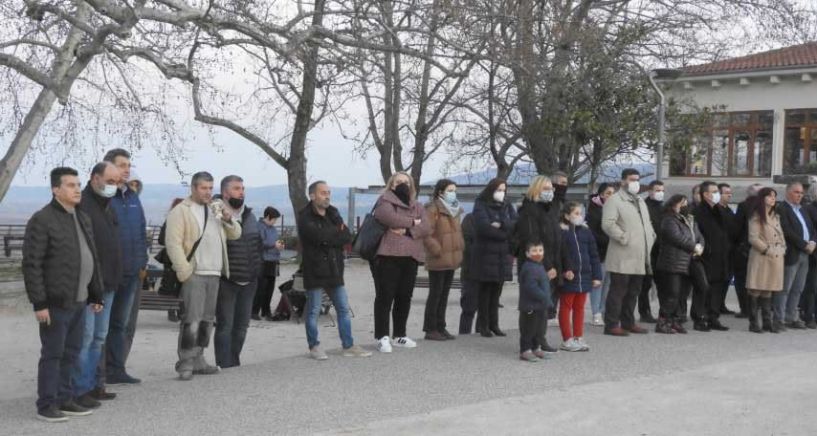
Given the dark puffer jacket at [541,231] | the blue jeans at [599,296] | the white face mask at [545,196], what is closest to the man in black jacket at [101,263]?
the dark puffer jacket at [541,231]

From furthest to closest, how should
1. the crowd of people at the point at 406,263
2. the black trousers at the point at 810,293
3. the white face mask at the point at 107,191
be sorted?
the black trousers at the point at 810,293, the white face mask at the point at 107,191, the crowd of people at the point at 406,263

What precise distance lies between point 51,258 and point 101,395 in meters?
1.31

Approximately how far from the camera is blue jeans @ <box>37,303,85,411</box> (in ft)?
22.5

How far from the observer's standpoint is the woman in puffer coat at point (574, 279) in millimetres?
10477

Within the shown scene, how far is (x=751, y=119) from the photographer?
30.4 metres

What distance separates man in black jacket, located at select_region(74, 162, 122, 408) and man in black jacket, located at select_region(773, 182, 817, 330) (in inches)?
334

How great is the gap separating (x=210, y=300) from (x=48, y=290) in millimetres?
1880

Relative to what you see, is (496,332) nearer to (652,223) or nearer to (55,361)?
(652,223)

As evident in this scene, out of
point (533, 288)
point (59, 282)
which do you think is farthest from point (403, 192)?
point (59, 282)

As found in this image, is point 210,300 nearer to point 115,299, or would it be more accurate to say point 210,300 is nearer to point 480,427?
point 115,299

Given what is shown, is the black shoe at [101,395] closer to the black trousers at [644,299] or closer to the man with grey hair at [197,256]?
the man with grey hair at [197,256]

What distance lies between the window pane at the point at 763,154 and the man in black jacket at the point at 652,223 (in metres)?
18.3

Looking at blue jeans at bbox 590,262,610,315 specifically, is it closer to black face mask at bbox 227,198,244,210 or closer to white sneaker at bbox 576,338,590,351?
white sneaker at bbox 576,338,590,351

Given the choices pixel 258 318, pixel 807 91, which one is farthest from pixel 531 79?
pixel 807 91
